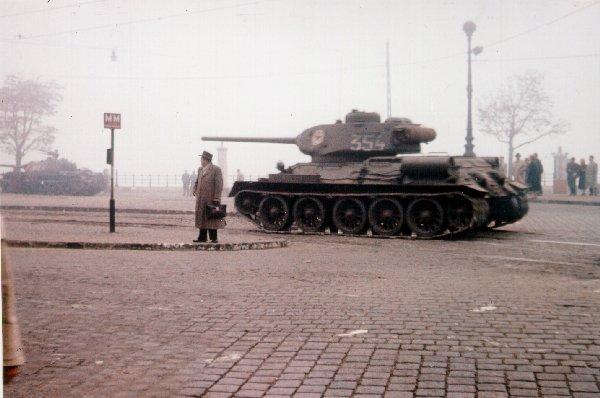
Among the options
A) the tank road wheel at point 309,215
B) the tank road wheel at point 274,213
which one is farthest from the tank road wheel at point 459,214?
the tank road wheel at point 274,213

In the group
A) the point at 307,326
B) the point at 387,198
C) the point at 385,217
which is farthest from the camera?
the point at 385,217

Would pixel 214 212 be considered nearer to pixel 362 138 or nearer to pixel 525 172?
pixel 362 138

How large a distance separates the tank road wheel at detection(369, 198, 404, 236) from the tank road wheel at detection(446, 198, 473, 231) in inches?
45.5

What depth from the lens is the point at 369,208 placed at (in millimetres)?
18203

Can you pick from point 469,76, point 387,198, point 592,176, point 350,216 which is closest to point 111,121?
point 350,216

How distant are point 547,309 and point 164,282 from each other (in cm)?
451

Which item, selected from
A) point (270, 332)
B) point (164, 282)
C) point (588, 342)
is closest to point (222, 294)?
point (164, 282)

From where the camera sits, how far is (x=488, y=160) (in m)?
19.4

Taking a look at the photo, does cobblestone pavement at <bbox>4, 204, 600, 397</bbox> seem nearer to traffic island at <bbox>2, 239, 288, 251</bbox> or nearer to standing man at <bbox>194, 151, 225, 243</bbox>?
traffic island at <bbox>2, 239, 288, 251</bbox>

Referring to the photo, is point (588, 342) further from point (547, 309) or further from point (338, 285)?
point (338, 285)

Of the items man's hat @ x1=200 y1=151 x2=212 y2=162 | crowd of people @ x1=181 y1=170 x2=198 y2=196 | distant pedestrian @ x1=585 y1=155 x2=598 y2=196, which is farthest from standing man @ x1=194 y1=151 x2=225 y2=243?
crowd of people @ x1=181 y1=170 x2=198 y2=196

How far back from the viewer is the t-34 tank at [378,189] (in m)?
17.2

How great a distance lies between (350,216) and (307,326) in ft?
38.0

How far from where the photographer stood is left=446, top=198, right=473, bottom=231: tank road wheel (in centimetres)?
1686
